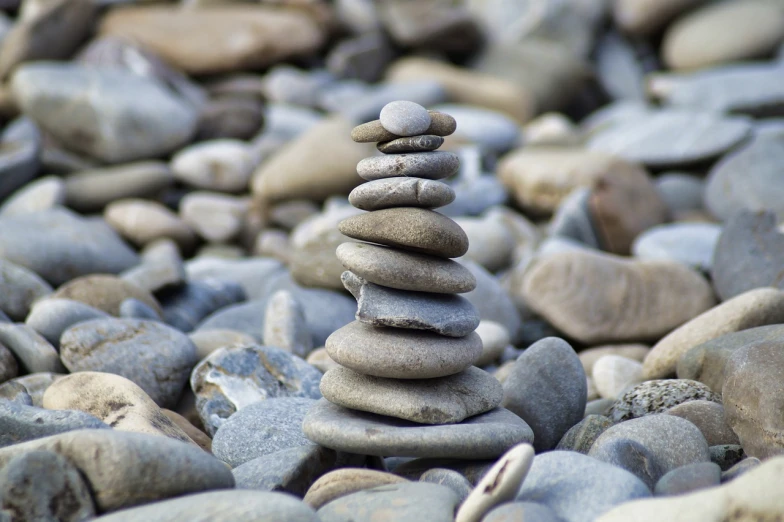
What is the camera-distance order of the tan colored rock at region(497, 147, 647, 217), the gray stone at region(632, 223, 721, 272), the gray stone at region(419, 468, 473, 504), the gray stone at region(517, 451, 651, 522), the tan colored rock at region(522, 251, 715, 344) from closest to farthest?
1. the gray stone at region(517, 451, 651, 522)
2. the gray stone at region(419, 468, 473, 504)
3. the tan colored rock at region(522, 251, 715, 344)
4. the gray stone at region(632, 223, 721, 272)
5. the tan colored rock at region(497, 147, 647, 217)

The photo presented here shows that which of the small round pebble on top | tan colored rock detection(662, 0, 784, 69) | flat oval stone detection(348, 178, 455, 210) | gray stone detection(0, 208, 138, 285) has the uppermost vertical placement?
tan colored rock detection(662, 0, 784, 69)

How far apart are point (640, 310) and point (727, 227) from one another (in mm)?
845

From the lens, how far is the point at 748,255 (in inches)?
197

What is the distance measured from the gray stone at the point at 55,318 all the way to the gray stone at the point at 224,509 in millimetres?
2318

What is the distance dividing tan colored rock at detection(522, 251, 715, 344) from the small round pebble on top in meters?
2.72

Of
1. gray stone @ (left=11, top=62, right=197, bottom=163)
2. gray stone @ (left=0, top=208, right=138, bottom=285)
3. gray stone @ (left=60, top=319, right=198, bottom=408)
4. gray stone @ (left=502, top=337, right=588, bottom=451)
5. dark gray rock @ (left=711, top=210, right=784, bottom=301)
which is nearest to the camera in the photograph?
gray stone @ (left=502, top=337, right=588, bottom=451)

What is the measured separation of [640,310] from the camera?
5.25 m

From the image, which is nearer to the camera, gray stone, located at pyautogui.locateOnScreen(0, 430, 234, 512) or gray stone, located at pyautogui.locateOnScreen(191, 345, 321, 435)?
gray stone, located at pyautogui.locateOnScreen(0, 430, 234, 512)

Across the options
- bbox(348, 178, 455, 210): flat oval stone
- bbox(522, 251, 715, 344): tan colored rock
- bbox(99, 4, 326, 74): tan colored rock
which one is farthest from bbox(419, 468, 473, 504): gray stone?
bbox(99, 4, 326, 74): tan colored rock

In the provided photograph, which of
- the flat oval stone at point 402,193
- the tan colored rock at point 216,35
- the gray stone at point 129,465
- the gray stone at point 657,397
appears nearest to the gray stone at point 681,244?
the gray stone at point 657,397

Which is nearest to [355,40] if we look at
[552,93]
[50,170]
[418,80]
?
[418,80]

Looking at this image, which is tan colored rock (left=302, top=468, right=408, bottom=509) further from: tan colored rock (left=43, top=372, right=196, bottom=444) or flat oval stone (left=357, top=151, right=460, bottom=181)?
flat oval stone (left=357, top=151, right=460, bottom=181)

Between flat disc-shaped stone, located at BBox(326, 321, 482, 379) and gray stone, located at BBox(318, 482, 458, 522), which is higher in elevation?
flat disc-shaped stone, located at BBox(326, 321, 482, 379)

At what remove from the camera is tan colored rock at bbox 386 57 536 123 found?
10609 millimetres
